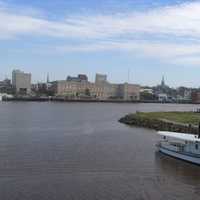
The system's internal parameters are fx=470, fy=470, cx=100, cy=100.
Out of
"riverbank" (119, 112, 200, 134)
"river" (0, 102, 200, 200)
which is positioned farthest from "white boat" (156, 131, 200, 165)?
"riverbank" (119, 112, 200, 134)

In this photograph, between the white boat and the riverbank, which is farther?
the riverbank

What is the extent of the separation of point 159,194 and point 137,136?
33.8m

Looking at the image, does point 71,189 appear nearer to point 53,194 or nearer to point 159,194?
point 53,194

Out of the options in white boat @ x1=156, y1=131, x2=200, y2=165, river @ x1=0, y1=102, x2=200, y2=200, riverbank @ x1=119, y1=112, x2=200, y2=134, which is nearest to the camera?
river @ x1=0, y1=102, x2=200, y2=200

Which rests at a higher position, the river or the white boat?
the white boat

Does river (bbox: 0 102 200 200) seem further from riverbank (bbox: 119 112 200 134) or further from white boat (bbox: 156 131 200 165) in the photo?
riverbank (bbox: 119 112 200 134)

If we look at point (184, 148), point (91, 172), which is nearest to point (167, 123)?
point (184, 148)

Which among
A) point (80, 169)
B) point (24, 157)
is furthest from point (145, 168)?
point (24, 157)

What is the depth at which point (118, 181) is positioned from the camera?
121 feet

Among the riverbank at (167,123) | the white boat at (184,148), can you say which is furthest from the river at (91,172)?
the riverbank at (167,123)

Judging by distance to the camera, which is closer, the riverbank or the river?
the river

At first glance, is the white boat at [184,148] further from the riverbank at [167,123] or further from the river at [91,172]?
the riverbank at [167,123]

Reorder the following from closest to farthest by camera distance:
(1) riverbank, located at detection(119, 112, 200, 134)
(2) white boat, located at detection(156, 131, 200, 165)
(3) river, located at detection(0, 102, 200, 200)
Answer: (3) river, located at detection(0, 102, 200, 200), (2) white boat, located at detection(156, 131, 200, 165), (1) riverbank, located at detection(119, 112, 200, 134)

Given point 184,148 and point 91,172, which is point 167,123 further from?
point 91,172
